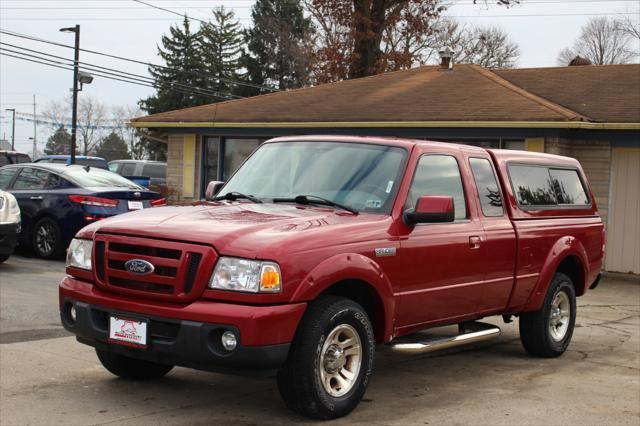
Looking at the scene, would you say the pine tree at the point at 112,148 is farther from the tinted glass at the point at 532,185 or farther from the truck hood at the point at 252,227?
the truck hood at the point at 252,227

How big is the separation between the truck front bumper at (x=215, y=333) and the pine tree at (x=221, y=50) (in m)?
57.8

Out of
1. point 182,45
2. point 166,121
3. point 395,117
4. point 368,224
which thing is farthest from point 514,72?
point 182,45

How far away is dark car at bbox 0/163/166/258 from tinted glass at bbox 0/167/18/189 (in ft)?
0.58

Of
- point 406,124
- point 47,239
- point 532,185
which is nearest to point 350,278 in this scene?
point 532,185

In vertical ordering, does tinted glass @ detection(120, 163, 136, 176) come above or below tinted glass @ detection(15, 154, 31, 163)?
below

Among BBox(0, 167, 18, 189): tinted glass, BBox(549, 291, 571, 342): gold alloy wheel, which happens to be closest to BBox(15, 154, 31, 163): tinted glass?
BBox(0, 167, 18, 189): tinted glass

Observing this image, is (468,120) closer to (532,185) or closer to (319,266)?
(532,185)

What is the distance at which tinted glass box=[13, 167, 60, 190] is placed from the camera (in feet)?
48.1

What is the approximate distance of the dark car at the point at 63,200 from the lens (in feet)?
46.2

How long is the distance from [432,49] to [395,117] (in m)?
28.9

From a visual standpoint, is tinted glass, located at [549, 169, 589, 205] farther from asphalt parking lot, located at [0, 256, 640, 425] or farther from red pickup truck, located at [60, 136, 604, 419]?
asphalt parking lot, located at [0, 256, 640, 425]

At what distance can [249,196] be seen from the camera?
664 cm

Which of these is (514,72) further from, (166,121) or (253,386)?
(253,386)

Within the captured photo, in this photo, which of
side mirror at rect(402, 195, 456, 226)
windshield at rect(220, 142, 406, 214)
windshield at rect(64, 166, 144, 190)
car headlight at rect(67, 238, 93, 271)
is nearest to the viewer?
car headlight at rect(67, 238, 93, 271)
